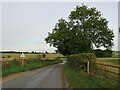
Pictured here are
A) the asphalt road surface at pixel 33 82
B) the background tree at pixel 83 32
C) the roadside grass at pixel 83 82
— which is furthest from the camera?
the background tree at pixel 83 32

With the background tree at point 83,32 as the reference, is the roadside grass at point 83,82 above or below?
below

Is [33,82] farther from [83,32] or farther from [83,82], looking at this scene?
[83,32]

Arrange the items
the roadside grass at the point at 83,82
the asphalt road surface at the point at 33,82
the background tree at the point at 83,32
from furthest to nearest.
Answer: the background tree at the point at 83,32 → the asphalt road surface at the point at 33,82 → the roadside grass at the point at 83,82

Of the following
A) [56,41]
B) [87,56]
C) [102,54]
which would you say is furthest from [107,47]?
[87,56]

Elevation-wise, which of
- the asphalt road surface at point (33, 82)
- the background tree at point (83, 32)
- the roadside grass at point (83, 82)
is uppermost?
the background tree at point (83, 32)

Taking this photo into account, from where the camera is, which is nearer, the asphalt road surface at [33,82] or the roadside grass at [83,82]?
the roadside grass at [83,82]

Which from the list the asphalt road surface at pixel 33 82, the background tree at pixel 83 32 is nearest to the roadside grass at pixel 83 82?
the asphalt road surface at pixel 33 82

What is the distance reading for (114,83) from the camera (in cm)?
1416

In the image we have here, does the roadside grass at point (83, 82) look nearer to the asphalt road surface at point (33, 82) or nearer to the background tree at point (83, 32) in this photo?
the asphalt road surface at point (33, 82)

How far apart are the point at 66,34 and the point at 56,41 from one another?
422 cm

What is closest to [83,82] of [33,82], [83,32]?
[33,82]

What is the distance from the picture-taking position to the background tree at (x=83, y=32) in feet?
217

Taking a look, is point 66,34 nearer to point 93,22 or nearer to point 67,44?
point 67,44

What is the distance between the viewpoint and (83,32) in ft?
220
